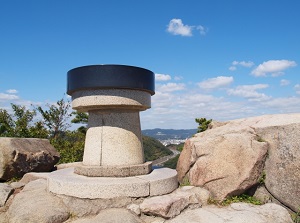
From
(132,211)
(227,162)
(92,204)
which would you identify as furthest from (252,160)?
(92,204)

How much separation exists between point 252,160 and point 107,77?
3412 millimetres

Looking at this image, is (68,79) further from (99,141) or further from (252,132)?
(252,132)

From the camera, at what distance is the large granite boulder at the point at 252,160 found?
5129 millimetres

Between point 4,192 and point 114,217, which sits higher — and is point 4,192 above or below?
above

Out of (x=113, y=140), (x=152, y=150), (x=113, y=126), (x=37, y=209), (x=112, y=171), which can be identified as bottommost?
(x=152, y=150)

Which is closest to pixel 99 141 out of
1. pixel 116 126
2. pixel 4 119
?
pixel 116 126

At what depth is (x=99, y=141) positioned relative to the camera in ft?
19.8

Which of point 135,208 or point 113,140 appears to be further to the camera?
point 113,140

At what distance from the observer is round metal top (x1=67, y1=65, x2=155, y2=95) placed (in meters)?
5.84

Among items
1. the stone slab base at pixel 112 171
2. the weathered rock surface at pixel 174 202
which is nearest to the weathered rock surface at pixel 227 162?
the weathered rock surface at pixel 174 202

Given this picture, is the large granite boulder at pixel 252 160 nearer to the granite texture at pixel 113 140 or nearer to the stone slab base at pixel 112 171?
the stone slab base at pixel 112 171

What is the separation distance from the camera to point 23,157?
805 cm

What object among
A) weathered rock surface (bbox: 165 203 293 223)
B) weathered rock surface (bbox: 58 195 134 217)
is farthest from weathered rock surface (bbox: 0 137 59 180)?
weathered rock surface (bbox: 165 203 293 223)

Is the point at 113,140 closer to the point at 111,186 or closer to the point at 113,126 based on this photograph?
the point at 113,126
